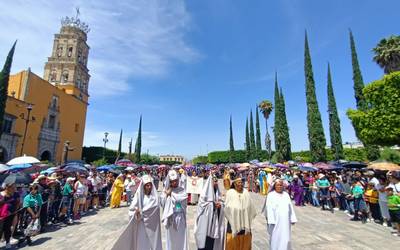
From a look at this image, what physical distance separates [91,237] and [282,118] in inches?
1250

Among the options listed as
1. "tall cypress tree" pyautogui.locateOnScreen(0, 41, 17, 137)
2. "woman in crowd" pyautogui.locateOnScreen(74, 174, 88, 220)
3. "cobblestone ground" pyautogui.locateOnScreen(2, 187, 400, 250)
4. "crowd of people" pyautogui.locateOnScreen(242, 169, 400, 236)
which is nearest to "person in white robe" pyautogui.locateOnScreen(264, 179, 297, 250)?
"crowd of people" pyautogui.locateOnScreen(242, 169, 400, 236)

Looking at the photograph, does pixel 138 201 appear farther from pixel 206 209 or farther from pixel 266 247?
pixel 266 247

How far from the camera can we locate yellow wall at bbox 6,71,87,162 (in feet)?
101

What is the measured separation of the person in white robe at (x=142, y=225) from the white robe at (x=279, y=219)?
7.23 ft

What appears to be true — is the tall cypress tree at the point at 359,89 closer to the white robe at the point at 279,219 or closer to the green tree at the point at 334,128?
the green tree at the point at 334,128

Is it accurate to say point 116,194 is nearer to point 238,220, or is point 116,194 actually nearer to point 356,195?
point 238,220

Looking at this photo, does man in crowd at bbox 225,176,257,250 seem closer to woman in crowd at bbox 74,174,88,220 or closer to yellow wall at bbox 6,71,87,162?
woman in crowd at bbox 74,174,88,220

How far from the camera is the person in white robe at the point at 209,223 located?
4.72 metres

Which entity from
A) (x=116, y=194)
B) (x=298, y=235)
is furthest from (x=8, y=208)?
(x=298, y=235)

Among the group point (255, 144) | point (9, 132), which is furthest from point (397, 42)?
point (9, 132)

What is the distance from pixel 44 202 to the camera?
7.64 metres

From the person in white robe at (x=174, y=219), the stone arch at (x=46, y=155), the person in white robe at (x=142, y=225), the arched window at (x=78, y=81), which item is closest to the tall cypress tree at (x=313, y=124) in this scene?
the person in white robe at (x=174, y=219)

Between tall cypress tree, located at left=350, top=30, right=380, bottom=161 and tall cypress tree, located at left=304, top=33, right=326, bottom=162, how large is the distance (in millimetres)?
4026

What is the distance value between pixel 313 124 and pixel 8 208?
90.7 ft
